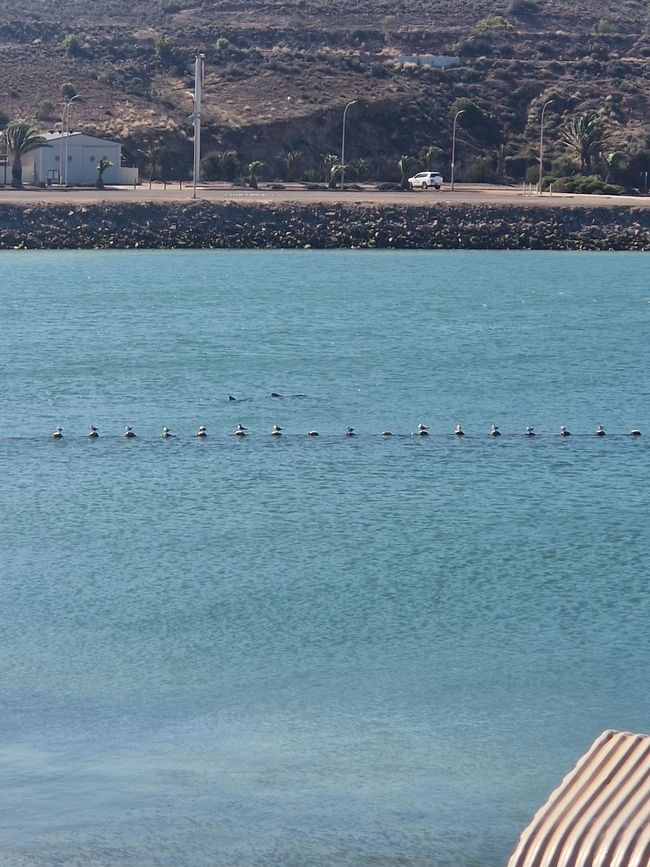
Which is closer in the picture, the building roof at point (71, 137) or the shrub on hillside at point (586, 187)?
the building roof at point (71, 137)

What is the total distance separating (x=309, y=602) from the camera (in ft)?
68.7

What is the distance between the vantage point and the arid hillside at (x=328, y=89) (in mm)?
109062

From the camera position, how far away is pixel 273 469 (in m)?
30.0

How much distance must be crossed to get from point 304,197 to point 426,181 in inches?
582

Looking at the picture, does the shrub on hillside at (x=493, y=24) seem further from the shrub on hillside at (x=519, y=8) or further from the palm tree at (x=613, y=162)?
the palm tree at (x=613, y=162)

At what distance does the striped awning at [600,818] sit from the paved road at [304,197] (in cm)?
7552

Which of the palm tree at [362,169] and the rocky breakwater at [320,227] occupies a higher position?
the palm tree at [362,169]

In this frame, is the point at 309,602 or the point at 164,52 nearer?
the point at 309,602

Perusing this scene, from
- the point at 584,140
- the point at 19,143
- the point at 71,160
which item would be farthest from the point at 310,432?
the point at 584,140

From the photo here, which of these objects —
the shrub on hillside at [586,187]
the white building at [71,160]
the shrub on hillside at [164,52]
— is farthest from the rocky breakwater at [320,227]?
the shrub on hillside at [164,52]

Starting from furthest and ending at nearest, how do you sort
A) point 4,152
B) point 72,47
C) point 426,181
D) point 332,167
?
point 72,47, point 332,167, point 426,181, point 4,152

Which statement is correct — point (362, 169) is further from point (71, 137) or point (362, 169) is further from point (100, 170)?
point (71, 137)

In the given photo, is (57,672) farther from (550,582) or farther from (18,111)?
(18,111)

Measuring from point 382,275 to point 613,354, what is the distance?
24.9m
